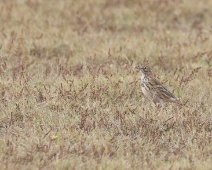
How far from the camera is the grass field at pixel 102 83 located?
26.4 feet

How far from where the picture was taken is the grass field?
8.04 meters

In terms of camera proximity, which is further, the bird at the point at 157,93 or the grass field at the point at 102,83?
the bird at the point at 157,93

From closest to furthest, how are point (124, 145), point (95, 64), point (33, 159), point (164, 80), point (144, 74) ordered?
point (33, 159) → point (124, 145) → point (144, 74) → point (164, 80) → point (95, 64)

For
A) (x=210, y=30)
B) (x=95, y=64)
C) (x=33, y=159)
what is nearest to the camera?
(x=33, y=159)

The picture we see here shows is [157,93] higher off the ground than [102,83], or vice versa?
[157,93]

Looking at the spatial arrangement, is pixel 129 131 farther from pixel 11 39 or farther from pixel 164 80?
pixel 11 39

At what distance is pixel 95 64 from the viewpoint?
12242mm

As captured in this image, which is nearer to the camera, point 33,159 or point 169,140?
point 33,159

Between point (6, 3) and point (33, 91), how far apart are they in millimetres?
5662

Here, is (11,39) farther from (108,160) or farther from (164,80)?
(108,160)

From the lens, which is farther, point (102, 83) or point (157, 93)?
point (102, 83)

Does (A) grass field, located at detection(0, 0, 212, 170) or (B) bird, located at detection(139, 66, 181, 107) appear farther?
(B) bird, located at detection(139, 66, 181, 107)

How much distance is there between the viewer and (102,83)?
34.9 feet

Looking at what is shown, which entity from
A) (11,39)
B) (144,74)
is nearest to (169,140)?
(144,74)
